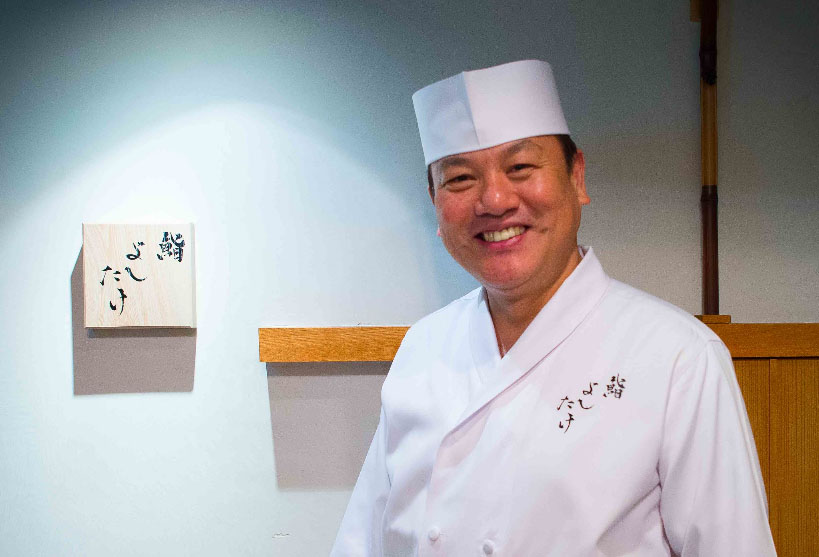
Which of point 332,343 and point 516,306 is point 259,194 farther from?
point 516,306

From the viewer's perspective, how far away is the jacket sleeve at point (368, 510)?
5.24 ft

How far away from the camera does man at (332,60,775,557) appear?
3.99 ft

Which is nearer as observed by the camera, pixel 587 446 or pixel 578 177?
pixel 587 446

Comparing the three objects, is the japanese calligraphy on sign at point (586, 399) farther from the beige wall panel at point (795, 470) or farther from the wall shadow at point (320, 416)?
the wall shadow at point (320, 416)

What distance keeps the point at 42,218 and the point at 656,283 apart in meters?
1.74

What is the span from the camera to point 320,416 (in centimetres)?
197

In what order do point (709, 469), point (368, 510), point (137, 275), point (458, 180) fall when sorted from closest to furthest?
1. point (709, 469)
2. point (458, 180)
3. point (368, 510)
4. point (137, 275)

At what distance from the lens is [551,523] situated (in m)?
1.25

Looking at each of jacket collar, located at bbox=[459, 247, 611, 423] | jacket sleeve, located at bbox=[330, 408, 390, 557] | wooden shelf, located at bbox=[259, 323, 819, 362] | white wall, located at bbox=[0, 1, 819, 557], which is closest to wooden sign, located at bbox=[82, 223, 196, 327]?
white wall, located at bbox=[0, 1, 819, 557]

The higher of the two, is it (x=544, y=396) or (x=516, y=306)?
(x=516, y=306)

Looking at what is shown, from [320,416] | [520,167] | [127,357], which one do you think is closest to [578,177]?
[520,167]

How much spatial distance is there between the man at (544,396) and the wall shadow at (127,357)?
2.38 feet

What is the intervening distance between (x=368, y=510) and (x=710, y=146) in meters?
1.32

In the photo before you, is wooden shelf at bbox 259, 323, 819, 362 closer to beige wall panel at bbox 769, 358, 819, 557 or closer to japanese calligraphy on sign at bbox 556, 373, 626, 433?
japanese calligraphy on sign at bbox 556, 373, 626, 433
